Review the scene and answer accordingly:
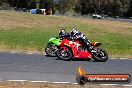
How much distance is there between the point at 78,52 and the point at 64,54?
2.48 feet

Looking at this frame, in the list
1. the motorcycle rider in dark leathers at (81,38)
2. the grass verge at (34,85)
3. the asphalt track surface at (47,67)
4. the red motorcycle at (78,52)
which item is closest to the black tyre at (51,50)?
the asphalt track surface at (47,67)

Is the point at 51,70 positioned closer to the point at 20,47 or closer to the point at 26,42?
the point at 20,47

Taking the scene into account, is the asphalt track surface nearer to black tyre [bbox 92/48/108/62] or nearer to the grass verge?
black tyre [bbox 92/48/108/62]

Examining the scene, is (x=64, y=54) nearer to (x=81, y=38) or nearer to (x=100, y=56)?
(x=81, y=38)

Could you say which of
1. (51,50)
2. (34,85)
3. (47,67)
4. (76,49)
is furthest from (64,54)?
(34,85)

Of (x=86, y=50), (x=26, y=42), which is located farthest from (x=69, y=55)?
(x=26, y=42)

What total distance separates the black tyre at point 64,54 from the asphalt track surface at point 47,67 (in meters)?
0.31

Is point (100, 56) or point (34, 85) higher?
point (34, 85)

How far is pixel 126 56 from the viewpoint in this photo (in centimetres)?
2233

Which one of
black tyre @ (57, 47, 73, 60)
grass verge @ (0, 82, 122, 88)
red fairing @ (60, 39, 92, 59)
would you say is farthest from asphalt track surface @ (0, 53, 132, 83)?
grass verge @ (0, 82, 122, 88)

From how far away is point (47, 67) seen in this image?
1703 centimetres

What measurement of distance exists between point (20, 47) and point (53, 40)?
3869mm

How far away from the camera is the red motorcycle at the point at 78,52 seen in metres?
19.7

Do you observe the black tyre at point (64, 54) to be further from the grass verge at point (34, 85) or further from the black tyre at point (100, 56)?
the grass verge at point (34, 85)
